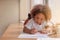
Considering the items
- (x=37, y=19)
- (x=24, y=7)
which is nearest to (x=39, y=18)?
(x=37, y=19)

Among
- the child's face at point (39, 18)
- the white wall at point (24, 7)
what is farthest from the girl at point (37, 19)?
the white wall at point (24, 7)

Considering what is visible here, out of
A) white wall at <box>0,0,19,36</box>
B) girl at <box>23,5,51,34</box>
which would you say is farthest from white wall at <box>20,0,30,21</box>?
girl at <box>23,5,51,34</box>

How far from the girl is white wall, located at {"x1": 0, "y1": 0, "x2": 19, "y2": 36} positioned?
74 centimetres

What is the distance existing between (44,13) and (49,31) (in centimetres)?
16

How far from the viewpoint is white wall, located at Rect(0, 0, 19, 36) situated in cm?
214

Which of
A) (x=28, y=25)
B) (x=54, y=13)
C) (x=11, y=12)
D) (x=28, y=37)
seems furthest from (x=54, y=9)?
(x=28, y=37)

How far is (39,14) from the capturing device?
4.57 ft

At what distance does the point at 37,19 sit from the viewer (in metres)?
1.40

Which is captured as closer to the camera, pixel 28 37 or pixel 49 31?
pixel 28 37

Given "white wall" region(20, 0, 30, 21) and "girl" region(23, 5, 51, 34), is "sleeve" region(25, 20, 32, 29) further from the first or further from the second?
"white wall" region(20, 0, 30, 21)

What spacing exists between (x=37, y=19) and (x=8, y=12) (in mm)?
832

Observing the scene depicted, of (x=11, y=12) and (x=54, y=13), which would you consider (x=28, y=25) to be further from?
(x=11, y=12)

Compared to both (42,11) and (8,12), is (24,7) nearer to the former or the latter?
(8,12)

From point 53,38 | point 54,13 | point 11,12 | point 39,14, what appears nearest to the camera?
point 53,38
